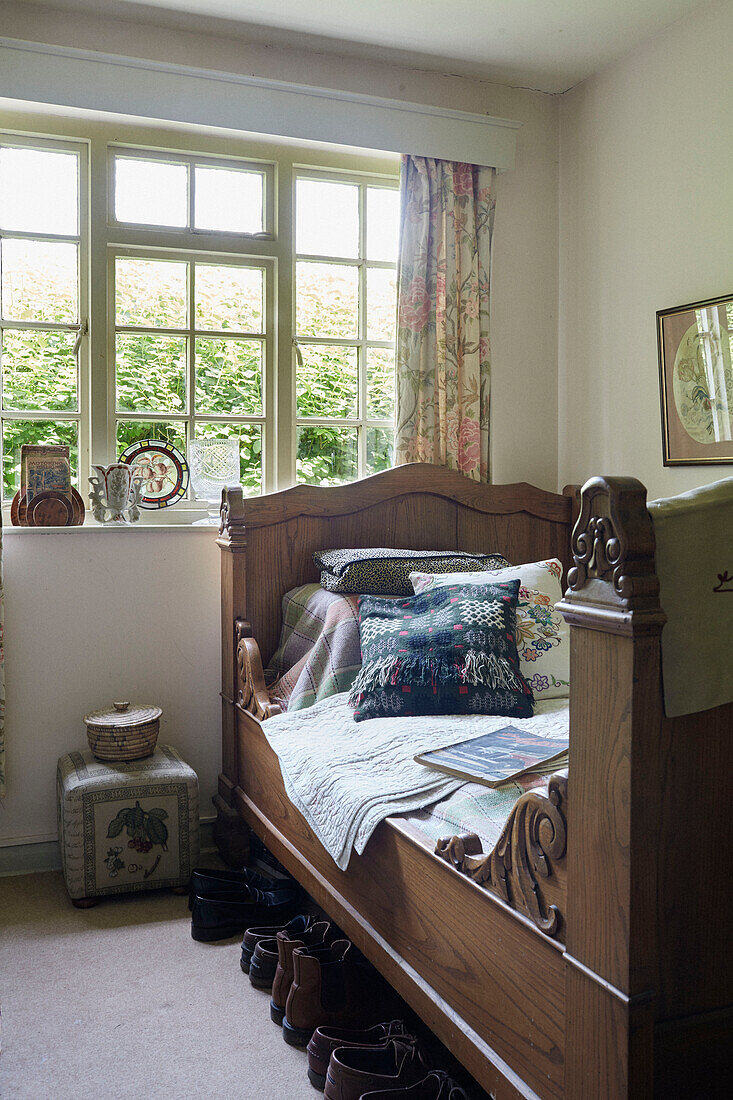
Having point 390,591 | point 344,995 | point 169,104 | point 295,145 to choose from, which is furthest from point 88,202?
point 344,995

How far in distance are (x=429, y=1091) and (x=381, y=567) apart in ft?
4.65

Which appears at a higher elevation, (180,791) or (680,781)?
(680,781)

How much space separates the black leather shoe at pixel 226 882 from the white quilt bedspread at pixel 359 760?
1.48ft

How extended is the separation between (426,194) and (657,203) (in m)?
0.77

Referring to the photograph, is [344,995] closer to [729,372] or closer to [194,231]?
[729,372]

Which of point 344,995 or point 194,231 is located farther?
point 194,231

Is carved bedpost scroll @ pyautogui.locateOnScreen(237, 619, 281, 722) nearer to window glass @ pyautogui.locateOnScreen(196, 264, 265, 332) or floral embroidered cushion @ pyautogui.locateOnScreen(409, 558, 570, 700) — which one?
floral embroidered cushion @ pyautogui.locateOnScreen(409, 558, 570, 700)

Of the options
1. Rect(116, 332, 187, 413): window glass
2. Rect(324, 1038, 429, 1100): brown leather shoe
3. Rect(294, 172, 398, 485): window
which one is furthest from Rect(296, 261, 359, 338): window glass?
Rect(324, 1038, 429, 1100): brown leather shoe

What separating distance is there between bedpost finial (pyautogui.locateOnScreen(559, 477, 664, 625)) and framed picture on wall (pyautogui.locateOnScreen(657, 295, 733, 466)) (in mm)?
1721

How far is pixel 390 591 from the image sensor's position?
2.63m

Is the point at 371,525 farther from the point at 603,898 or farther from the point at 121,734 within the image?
the point at 603,898

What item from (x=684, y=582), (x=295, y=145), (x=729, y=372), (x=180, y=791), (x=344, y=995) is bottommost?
(x=344, y=995)

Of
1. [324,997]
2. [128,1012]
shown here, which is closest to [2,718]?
[128,1012]

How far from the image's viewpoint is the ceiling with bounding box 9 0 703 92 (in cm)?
272
